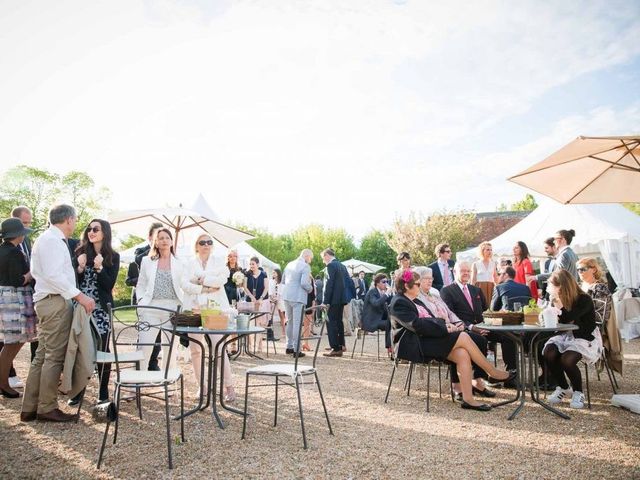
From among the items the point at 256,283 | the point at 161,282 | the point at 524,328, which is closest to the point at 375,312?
the point at 256,283

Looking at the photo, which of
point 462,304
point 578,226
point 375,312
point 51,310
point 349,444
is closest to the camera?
point 349,444

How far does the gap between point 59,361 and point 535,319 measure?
178 inches

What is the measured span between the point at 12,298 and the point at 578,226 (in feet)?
44.0

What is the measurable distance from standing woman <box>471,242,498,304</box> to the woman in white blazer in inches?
184

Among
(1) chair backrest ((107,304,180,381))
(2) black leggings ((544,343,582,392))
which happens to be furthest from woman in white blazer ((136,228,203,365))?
(2) black leggings ((544,343,582,392))

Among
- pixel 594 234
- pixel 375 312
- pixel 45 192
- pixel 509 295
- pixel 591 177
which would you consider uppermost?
pixel 45 192

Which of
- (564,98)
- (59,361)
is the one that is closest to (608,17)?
(564,98)

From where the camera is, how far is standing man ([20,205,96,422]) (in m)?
4.15

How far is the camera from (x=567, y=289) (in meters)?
5.15

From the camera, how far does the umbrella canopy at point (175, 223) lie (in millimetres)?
8133

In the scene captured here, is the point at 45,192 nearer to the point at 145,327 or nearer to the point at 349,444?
the point at 145,327

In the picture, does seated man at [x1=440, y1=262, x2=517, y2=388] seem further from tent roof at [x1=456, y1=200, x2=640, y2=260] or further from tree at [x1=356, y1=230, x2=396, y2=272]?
tree at [x1=356, y1=230, x2=396, y2=272]

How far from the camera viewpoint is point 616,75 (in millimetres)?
8477

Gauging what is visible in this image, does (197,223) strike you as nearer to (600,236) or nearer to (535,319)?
(535,319)
